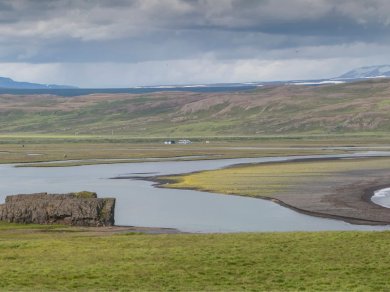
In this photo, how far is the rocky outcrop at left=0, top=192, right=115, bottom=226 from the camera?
62.8 metres

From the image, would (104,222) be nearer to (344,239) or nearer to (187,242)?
(187,242)

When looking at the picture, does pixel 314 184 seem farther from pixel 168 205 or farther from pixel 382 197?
pixel 168 205

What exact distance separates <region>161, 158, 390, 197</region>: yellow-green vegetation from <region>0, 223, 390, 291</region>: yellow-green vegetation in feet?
120

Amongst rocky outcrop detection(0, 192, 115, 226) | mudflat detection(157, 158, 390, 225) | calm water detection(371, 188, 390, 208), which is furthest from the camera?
calm water detection(371, 188, 390, 208)

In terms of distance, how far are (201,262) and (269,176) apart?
65145mm

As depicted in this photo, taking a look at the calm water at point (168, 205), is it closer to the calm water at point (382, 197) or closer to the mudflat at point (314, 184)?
the mudflat at point (314, 184)

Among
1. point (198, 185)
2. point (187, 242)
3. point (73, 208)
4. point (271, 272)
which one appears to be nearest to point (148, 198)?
point (198, 185)

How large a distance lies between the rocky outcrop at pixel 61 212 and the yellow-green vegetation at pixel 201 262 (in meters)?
11.6

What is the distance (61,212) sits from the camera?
206 feet

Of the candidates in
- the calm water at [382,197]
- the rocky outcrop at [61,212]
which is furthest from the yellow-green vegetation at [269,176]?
the rocky outcrop at [61,212]

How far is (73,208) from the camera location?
6359 centimetres

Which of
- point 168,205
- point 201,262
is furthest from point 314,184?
point 201,262

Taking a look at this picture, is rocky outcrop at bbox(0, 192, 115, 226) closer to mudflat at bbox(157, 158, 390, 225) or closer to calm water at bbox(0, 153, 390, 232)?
calm water at bbox(0, 153, 390, 232)

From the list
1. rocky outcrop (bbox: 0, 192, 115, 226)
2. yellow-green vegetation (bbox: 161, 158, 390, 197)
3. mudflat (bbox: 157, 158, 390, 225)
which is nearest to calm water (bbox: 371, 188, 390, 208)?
mudflat (bbox: 157, 158, 390, 225)
